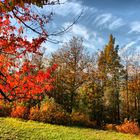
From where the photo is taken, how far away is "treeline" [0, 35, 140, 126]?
33.4 meters

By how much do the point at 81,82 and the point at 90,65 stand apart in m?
2.60

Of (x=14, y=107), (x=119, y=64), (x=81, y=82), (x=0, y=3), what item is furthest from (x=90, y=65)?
(x=0, y=3)

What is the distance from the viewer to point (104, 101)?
45.3m

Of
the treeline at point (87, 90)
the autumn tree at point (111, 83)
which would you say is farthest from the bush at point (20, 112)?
the autumn tree at point (111, 83)

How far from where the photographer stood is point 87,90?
137 feet

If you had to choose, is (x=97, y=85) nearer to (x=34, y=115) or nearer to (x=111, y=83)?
(x=111, y=83)

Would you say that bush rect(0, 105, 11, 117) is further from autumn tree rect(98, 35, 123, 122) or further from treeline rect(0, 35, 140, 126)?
autumn tree rect(98, 35, 123, 122)

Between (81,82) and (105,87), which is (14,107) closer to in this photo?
(81,82)

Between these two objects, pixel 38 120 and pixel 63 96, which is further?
pixel 63 96

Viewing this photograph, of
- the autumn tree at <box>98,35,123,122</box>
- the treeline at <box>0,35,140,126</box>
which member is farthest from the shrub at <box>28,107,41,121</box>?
the autumn tree at <box>98,35,123,122</box>

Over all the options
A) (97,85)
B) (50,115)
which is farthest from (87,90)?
(50,115)

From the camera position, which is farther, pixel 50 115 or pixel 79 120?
pixel 79 120

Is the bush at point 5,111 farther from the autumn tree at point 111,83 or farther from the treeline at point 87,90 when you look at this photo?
the autumn tree at point 111,83

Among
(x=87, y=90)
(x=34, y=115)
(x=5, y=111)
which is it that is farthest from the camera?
(x=87, y=90)
